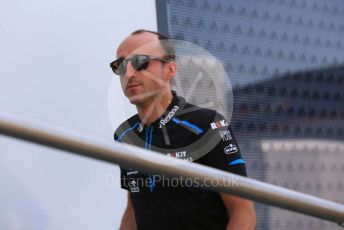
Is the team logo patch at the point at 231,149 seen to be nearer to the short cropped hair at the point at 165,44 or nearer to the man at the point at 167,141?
the man at the point at 167,141

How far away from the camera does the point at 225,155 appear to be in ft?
4.11

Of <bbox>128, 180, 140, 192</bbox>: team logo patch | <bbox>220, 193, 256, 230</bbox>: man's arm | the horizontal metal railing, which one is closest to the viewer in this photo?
the horizontal metal railing

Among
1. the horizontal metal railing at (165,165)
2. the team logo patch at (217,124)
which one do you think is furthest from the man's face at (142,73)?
the horizontal metal railing at (165,165)

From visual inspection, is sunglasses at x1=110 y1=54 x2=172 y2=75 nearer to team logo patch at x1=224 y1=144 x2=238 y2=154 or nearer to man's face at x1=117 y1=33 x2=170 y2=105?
man's face at x1=117 y1=33 x2=170 y2=105

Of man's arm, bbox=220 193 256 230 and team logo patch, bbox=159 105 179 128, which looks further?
team logo patch, bbox=159 105 179 128

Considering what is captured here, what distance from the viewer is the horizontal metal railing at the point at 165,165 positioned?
0.69 metres

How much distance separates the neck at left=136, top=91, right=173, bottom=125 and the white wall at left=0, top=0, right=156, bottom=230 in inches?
2.3

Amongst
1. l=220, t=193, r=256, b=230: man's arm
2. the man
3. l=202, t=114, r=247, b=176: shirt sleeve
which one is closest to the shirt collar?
the man

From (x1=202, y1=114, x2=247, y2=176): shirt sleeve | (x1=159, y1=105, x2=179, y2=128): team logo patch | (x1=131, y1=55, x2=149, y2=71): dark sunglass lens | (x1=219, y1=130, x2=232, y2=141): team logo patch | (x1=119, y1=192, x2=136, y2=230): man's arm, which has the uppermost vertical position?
(x1=131, y1=55, x2=149, y2=71): dark sunglass lens

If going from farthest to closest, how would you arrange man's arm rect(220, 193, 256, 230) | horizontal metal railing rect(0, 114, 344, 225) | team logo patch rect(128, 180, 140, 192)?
team logo patch rect(128, 180, 140, 192)
man's arm rect(220, 193, 256, 230)
horizontal metal railing rect(0, 114, 344, 225)

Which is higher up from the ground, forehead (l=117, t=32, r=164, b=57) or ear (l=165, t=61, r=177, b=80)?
forehead (l=117, t=32, r=164, b=57)

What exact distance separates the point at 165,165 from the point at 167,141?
53cm

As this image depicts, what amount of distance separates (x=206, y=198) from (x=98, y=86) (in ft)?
1.05

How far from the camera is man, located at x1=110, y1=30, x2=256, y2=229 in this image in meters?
1.26
